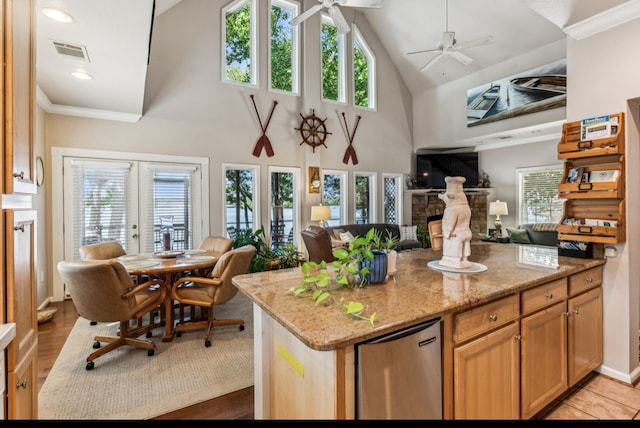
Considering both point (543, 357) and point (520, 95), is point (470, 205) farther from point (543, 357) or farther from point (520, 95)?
point (543, 357)

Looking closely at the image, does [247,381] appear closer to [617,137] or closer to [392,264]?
[392,264]

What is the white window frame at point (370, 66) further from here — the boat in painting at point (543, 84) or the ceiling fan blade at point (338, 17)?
the ceiling fan blade at point (338, 17)

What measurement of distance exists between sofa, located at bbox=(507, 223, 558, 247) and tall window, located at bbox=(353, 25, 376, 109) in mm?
4241

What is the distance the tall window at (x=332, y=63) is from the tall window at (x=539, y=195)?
4.53m

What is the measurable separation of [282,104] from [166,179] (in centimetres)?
264

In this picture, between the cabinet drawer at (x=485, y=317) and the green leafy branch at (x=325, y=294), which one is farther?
the cabinet drawer at (x=485, y=317)

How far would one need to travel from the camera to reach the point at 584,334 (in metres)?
2.20

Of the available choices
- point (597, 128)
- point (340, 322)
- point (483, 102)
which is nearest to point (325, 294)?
point (340, 322)

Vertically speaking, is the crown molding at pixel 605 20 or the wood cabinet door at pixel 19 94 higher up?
the crown molding at pixel 605 20

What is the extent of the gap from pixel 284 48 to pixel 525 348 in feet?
21.3

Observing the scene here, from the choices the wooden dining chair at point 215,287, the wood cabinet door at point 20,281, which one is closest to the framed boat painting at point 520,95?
the wooden dining chair at point 215,287

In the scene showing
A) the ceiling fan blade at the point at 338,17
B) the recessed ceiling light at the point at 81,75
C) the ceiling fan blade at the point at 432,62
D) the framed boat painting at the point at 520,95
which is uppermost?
the ceiling fan blade at the point at 338,17

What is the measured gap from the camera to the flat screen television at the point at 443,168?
7477 millimetres

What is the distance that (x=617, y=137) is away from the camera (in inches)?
86.7
